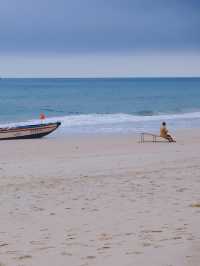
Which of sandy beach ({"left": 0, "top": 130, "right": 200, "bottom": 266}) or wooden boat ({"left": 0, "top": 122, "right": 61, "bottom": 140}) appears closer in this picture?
sandy beach ({"left": 0, "top": 130, "right": 200, "bottom": 266})

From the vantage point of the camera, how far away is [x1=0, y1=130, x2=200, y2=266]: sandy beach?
6.11m

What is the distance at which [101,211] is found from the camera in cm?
862

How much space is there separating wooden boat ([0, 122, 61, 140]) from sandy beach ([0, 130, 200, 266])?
862cm

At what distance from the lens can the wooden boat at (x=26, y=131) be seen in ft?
83.9

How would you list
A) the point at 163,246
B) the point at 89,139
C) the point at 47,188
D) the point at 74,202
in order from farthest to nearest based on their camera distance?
the point at 89,139 → the point at 47,188 → the point at 74,202 → the point at 163,246

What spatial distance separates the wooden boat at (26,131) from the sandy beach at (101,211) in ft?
28.3

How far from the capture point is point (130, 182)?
1144 centimetres

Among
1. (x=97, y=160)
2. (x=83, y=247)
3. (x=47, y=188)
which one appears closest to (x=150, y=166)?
(x=97, y=160)

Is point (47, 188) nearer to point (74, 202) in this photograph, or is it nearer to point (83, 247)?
point (74, 202)

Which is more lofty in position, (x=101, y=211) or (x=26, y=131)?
(x=26, y=131)

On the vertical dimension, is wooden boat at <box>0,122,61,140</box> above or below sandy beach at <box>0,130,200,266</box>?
above

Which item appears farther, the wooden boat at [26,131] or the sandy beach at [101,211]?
the wooden boat at [26,131]

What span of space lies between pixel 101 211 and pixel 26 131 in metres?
18.0

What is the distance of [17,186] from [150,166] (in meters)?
4.59
